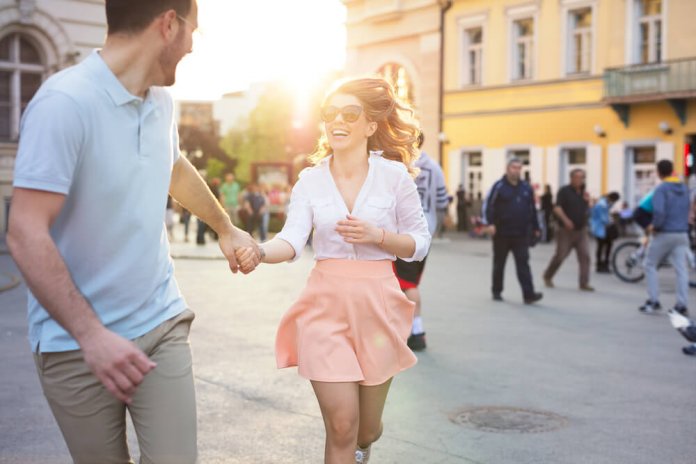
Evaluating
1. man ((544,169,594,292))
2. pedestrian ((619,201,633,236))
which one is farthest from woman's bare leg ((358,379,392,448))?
pedestrian ((619,201,633,236))

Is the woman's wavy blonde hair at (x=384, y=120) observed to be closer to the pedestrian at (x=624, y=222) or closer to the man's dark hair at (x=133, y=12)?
the man's dark hair at (x=133, y=12)

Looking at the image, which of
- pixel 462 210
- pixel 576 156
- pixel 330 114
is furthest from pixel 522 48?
pixel 330 114

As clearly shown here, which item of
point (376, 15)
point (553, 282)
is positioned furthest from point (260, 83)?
point (553, 282)

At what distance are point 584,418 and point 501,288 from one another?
23.2ft

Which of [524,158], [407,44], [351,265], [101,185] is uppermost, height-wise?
[407,44]

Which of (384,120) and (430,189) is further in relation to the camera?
(430,189)

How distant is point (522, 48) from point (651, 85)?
20.7ft

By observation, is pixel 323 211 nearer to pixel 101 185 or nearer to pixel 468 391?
pixel 101 185

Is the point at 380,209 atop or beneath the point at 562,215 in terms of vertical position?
atop

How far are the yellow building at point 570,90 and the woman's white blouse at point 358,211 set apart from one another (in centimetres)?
2759

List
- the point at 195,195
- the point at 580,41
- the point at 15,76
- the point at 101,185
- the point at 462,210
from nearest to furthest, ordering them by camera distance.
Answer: the point at 101,185, the point at 195,195, the point at 15,76, the point at 580,41, the point at 462,210

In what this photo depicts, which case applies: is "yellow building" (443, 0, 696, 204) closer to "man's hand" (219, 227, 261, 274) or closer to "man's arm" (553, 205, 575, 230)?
"man's arm" (553, 205, 575, 230)

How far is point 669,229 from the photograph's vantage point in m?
11.8

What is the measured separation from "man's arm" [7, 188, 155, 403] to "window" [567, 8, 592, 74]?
3249 centimetres
